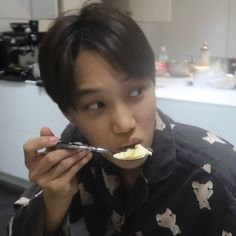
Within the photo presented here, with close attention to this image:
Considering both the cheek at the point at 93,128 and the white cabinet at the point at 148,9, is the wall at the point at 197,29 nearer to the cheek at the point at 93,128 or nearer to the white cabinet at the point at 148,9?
the white cabinet at the point at 148,9

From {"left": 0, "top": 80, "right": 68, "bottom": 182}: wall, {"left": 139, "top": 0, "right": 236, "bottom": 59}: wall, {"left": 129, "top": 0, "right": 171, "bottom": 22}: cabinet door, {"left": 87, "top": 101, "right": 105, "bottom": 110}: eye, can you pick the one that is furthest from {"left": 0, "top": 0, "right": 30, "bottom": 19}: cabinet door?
{"left": 87, "top": 101, "right": 105, "bottom": 110}: eye

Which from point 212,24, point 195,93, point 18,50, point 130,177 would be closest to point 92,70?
point 130,177

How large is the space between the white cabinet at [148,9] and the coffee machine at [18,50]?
1.94 feet

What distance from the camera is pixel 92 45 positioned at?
2.28 ft

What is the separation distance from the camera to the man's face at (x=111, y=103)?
686 mm

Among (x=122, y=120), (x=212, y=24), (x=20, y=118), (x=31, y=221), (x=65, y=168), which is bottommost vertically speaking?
(x=20, y=118)

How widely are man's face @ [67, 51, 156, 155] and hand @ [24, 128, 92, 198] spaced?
6 cm

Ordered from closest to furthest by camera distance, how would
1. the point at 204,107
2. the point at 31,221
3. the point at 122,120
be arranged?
the point at 122,120 < the point at 31,221 < the point at 204,107

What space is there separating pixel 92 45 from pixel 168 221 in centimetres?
40

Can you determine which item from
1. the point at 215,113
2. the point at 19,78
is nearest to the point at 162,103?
the point at 215,113

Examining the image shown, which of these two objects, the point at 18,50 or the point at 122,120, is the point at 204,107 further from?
the point at 18,50

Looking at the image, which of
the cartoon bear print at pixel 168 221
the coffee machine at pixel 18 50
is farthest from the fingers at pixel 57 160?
the coffee machine at pixel 18 50

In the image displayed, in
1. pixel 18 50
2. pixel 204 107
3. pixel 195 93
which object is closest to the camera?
Result: pixel 204 107

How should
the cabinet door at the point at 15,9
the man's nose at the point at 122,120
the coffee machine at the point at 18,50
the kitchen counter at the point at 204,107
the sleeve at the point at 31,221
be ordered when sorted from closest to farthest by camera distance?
the man's nose at the point at 122,120 < the sleeve at the point at 31,221 < the kitchen counter at the point at 204,107 < the coffee machine at the point at 18,50 < the cabinet door at the point at 15,9
